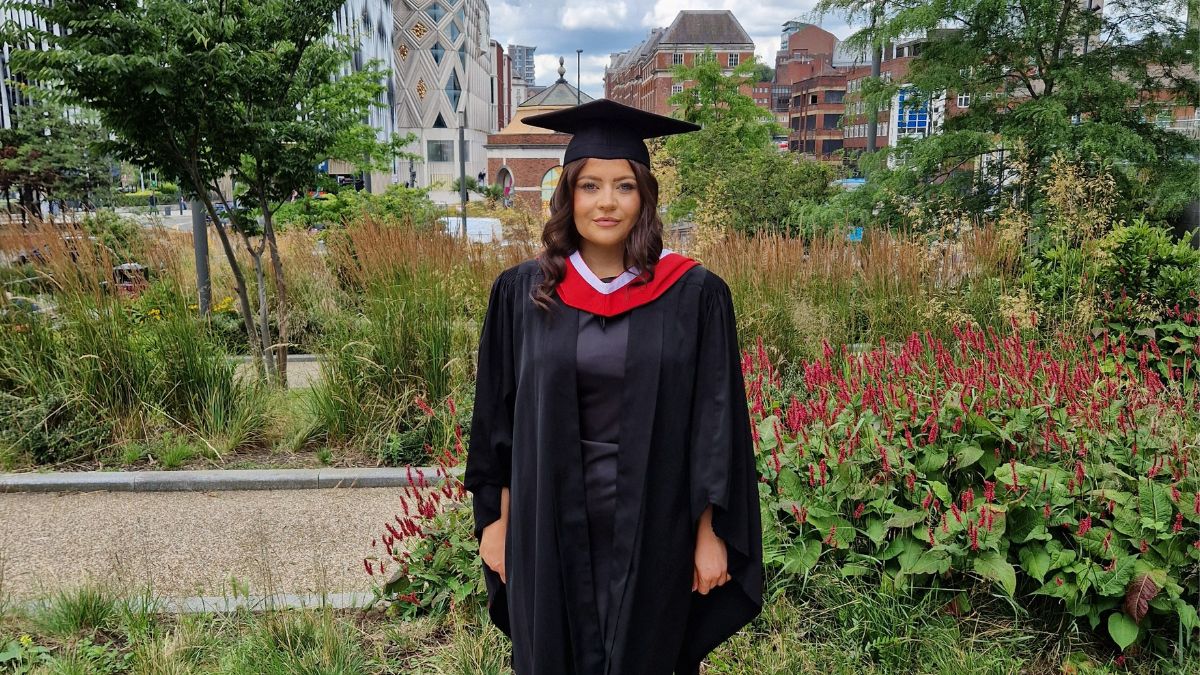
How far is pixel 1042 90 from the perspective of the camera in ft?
35.9

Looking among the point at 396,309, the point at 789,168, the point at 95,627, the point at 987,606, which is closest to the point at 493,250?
the point at 396,309

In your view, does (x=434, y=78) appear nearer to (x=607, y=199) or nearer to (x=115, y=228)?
(x=115, y=228)

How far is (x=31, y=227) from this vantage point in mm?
7867

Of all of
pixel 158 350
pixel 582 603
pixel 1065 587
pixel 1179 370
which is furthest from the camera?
pixel 158 350

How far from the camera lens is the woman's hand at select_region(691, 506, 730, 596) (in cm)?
218

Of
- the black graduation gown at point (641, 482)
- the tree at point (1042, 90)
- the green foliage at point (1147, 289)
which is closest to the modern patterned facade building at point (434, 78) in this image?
the tree at point (1042, 90)

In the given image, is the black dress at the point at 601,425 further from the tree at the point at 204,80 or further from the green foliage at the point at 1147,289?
the tree at the point at 204,80

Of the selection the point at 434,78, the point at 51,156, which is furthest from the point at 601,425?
the point at 434,78

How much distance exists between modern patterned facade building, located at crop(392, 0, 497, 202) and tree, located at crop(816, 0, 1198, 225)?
296 feet

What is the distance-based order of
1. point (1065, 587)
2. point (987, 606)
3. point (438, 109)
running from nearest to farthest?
point (1065, 587), point (987, 606), point (438, 109)

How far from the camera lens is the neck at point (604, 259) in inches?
87.9

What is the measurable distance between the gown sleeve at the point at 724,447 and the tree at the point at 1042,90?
8504 mm

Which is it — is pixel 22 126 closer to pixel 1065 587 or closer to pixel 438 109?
pixel 1065 587

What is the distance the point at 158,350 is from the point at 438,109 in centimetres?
9850
